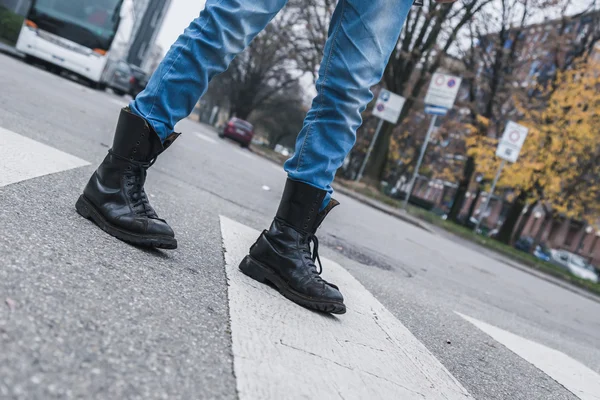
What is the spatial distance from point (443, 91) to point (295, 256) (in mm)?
15055

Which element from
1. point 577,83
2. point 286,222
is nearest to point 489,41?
point 577,83

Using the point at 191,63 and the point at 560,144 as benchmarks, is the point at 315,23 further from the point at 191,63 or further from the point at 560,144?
the point at 191,63

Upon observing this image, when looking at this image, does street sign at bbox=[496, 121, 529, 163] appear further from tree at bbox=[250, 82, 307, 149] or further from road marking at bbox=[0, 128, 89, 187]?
tree at bbox=[250, 82, 307, 149]

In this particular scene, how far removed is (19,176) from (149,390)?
4.93ft

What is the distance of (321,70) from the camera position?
2340mm

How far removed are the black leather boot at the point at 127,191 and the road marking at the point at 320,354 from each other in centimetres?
34

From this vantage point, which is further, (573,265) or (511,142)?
(573,265)

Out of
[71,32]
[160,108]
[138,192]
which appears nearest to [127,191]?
[138,192]

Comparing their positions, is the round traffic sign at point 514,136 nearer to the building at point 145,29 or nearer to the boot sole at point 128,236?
the boot sole at point 128,236

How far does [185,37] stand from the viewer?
210cm

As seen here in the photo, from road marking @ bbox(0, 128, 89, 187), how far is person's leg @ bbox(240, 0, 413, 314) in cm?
93

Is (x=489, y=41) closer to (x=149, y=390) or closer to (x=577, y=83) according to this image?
(x=577, y=83)

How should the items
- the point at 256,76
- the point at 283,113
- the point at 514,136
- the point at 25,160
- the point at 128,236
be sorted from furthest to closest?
the point at 283,113, the point at 256,76, the point at 514,136, the point at 25,160, the point at 128,236

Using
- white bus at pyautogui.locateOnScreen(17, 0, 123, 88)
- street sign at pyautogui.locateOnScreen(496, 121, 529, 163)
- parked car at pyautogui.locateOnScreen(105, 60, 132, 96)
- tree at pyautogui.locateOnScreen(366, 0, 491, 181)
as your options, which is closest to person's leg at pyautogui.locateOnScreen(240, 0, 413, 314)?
street sign at pyautogui.locateOnScreen(496, 121, 529, 163)
